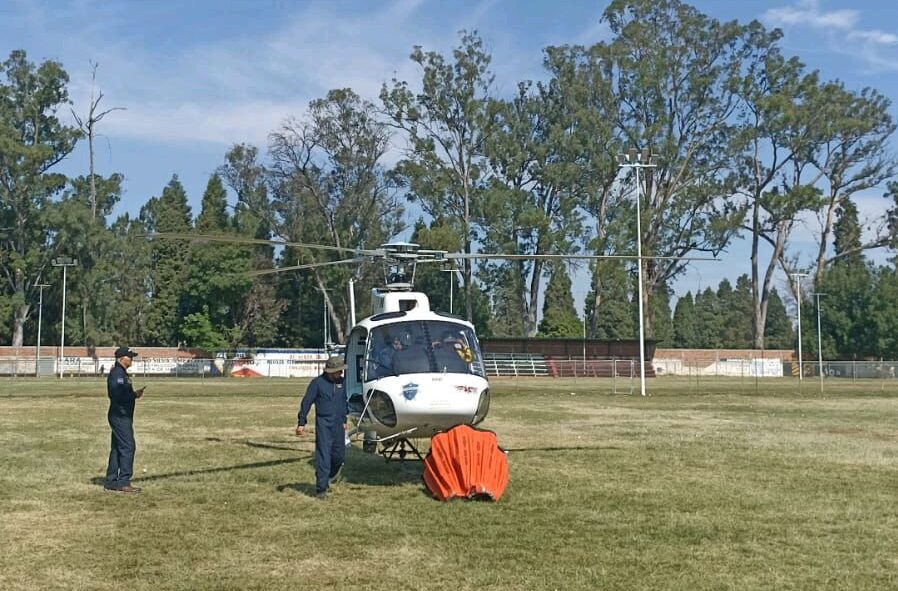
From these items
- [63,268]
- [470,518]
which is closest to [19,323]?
[63,268]

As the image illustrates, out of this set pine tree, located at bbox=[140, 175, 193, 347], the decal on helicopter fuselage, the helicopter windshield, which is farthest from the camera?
pine tree, located at bbox=[140, 175, 193, 347]

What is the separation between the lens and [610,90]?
69.4 meters

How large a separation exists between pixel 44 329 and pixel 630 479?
243ft

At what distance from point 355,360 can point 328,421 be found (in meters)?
2.41

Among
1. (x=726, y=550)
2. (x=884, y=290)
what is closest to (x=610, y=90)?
(x=884, y=290)

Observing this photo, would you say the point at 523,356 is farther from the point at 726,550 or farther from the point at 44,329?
the point at 726,550

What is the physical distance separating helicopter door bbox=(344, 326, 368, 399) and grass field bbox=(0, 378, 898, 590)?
1.31m

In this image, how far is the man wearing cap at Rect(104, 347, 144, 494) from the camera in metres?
12.6

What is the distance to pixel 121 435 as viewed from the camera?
1267 centimetres

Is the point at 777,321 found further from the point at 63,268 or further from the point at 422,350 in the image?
the point at 422,350

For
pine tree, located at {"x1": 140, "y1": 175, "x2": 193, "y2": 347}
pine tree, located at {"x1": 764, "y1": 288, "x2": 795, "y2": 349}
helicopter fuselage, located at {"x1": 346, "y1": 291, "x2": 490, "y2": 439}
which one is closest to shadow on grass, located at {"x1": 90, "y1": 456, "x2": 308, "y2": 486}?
helicopter fuselage, located at {"x1": 346, "y1": 291, "x2": 490, "y2": 439}

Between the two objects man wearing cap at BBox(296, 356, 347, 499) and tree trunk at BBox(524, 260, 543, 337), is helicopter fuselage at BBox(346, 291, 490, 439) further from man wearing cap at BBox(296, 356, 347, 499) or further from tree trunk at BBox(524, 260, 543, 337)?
tree trunk at BBox(524, 260, 543, 337)

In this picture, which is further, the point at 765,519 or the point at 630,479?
the point at 630,479

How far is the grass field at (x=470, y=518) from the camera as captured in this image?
8.16m
